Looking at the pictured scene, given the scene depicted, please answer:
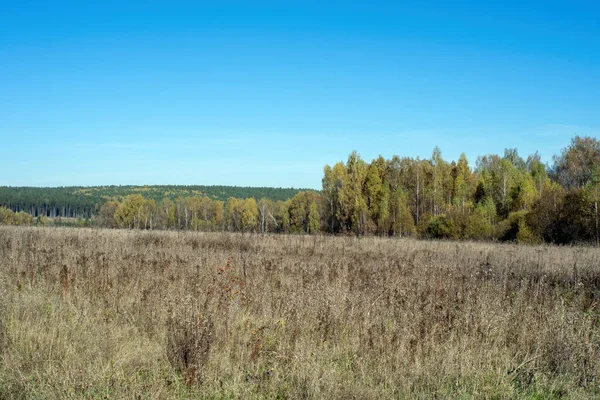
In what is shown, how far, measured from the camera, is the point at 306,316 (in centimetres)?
587

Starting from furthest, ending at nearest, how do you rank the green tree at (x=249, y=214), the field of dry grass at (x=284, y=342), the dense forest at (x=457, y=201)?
the green tree at (x=249, y=214) < the dense forest at (x=457, y=201) < the field of dry grass at (x=284, y=342)

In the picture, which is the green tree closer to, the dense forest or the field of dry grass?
the dense forest

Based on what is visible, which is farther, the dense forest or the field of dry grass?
the dense forest

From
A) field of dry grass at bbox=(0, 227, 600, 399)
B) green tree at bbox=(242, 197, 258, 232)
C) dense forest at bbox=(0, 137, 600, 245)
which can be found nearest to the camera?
field of dry grass at bbox=(0, 227, 600, 399)

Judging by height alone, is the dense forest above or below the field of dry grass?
above

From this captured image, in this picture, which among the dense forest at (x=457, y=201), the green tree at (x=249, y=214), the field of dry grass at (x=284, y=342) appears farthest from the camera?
the green tree at (x=249, y=214)

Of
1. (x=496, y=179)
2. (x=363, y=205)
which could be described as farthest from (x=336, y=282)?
(x=496, y=179)

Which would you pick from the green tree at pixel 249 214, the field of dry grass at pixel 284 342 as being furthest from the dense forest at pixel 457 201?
the field of dry grass at pixel 284 342

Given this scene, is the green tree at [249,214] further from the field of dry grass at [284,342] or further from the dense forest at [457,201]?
the field of dry grass at [284,342]

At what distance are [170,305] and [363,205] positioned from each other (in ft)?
147

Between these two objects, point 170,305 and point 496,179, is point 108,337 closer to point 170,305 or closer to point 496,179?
point 170,305

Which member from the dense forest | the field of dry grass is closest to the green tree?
the dense forest

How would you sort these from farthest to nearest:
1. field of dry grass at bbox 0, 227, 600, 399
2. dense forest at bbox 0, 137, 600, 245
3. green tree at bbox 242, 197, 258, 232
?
1. green tree at bbox 242, 197, 258, 232
2. dense forest at bbox 0, 137, 600, 245
3. field of dry grass at bbox 0, 227, 600, 399

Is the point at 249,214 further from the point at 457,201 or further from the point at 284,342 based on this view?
the point at 284,342
